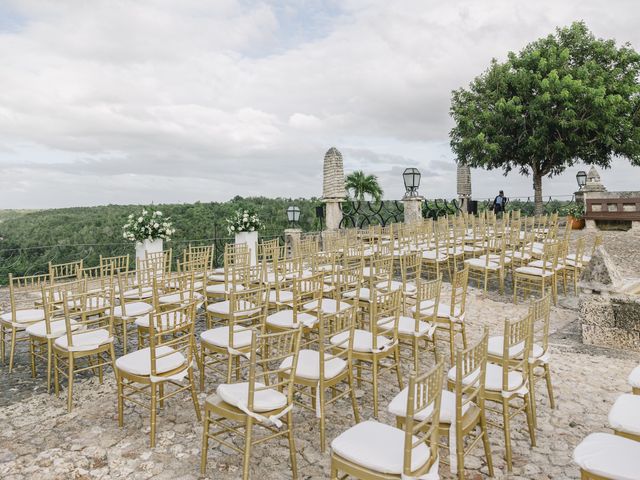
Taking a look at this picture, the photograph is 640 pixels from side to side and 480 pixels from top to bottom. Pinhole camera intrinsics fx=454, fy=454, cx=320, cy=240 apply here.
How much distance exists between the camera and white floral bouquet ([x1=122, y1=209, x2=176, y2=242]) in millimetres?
9023

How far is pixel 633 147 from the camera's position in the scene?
59.4ft

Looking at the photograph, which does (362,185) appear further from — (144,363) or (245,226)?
(144,363)

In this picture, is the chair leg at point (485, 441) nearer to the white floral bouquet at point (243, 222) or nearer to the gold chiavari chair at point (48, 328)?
the gold chiavari chair at point (48, 328)

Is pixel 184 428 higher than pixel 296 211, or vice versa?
pixel 296 211

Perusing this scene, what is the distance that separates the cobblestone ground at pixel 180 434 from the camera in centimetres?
301

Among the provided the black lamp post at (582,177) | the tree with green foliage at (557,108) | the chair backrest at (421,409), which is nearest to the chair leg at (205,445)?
the chair backrest at (421,409)

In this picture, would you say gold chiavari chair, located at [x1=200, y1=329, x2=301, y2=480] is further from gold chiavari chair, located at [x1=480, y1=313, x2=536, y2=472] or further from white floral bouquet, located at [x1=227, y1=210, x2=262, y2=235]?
white floral bouquet, located at [x1=227, y1=210, x2=262, y2=235]

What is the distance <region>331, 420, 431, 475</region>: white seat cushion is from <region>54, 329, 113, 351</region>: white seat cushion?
8.61ft

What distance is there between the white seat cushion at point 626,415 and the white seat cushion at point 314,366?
1705 mm

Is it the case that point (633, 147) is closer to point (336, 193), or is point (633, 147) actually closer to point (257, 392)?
point (336, 193)


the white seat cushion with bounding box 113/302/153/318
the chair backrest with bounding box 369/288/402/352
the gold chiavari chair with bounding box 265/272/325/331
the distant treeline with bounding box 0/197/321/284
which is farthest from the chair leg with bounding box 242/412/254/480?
the distant treeline with bounding box 0/197/321/284

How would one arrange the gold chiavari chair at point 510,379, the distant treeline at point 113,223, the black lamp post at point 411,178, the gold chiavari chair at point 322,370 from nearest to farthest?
the gold chiavari chair at point 510,379 → the gold chiavari chair at point 322,370 → the black lamp post at point 411,178 → the distant treeline at point 113,223

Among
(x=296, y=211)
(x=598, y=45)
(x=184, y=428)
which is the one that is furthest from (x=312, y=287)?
A: (x=598, y=45)

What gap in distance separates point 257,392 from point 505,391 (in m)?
1.64
